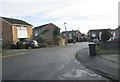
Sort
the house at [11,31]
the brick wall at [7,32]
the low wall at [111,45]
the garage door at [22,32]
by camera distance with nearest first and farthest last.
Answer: the low wall at [111,45] → the house at [11,31] → the brick wall at [7,32] → the garage door at [22,32]

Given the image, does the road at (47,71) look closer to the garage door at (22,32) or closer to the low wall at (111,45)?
the low wall at (111,45)

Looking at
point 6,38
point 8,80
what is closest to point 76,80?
point 8,80

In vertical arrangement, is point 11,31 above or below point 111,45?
above

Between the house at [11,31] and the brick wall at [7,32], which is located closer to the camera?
the house at [11,31]

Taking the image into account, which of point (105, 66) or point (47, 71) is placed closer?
point (47, 71)

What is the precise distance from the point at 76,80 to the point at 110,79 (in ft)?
5.05

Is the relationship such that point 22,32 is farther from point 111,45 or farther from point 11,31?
point 111,45

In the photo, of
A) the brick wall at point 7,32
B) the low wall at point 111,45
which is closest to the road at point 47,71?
the low wall at point 111,45

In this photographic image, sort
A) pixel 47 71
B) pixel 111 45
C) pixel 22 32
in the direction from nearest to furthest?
1. pixel 47 71
2. pixel 111 45
3. pixel 22 32

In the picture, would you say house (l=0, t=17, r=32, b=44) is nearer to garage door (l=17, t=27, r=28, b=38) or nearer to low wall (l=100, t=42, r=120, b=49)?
garage door (l=17, t=27, r=28, b=38)

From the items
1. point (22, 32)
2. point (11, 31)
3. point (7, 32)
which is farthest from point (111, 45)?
point (22, 32)

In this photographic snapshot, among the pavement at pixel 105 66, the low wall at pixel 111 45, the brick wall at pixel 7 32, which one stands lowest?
the pavement at pixel 105 66

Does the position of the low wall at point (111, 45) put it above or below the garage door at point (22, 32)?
below

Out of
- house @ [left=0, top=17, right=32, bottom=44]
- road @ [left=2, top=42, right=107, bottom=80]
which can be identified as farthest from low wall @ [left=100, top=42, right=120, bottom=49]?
house @ [left=0, top=17, right=32, bottom=44]
